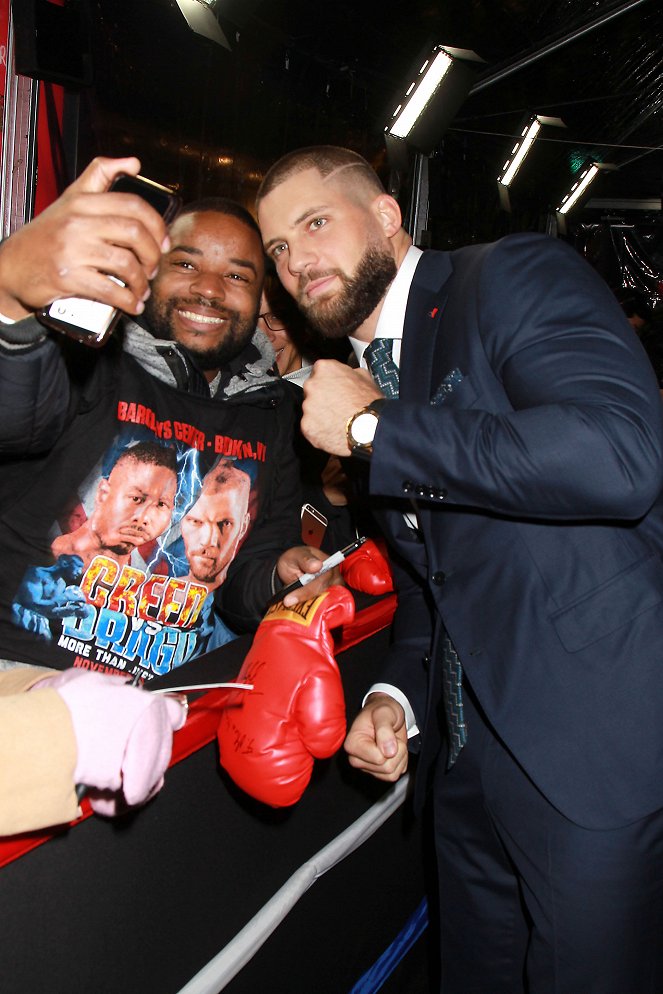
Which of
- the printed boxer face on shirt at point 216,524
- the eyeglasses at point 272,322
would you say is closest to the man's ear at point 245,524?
the printed boxer face on shirt at point 216,524

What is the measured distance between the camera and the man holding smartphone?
3.59 feet

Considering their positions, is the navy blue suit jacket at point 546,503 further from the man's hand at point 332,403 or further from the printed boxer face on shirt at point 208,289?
the printed boxer face on shirt at point 208,289

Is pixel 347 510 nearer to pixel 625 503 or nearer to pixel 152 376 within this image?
pixel 152 376

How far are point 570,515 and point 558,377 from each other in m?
0.25

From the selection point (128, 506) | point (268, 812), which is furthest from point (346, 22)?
point (268, 812)

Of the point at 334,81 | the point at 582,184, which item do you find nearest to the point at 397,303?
the point at 334,81

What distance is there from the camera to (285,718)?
1.39 m

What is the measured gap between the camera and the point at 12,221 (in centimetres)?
300

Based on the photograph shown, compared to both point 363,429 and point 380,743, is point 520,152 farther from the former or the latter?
point 380,743

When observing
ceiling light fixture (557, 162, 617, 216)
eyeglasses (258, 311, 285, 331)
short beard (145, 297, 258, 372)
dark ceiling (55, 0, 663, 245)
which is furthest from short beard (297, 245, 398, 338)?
ceiling light fixture (557, 162, 617, 216)

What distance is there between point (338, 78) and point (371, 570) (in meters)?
4.41

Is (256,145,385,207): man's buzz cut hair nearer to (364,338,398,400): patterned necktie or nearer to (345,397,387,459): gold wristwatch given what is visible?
(364,338,398,400): patterned necktie

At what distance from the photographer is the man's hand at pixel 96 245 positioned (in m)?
1.06

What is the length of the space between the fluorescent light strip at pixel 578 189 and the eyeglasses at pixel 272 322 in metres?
5.94
